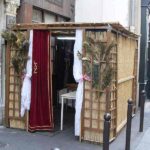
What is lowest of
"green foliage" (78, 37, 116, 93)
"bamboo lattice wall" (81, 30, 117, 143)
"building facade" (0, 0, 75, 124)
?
"bamboo lattice wall" (81, 30, 117, 143)

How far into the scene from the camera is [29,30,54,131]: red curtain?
9336 millimetres

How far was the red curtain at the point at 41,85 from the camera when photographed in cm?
934

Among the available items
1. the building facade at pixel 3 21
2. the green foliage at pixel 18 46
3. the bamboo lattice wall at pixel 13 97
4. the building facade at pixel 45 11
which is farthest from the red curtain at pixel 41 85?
the building facade at pixel 45 11

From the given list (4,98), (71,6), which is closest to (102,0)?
(71,6)

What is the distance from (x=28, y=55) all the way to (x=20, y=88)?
2.65ft

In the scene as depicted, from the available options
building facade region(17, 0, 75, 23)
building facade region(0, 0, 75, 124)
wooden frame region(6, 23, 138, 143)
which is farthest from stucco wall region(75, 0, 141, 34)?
wooden frame region(6, 23, 138, 143)

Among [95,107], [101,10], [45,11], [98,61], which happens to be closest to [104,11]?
[101,10]

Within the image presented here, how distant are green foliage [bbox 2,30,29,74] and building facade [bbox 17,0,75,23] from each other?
117 centimetres

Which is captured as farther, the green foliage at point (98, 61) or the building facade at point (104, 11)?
the building facade at point (104, 11)

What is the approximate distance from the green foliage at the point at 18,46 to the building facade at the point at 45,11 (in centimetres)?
117

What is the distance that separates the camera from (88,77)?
344 inches

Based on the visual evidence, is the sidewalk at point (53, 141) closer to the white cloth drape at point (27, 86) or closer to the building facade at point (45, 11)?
the white cloth drape at point (27, 86)

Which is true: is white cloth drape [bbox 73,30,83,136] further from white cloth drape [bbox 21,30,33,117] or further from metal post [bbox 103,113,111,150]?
metal post [bbox 103,113,111,150]

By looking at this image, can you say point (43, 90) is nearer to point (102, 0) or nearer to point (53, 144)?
point (53, 144)
